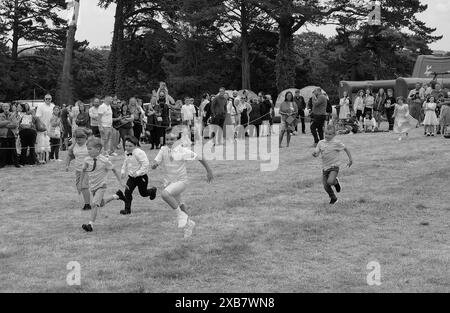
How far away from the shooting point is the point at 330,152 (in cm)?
1140

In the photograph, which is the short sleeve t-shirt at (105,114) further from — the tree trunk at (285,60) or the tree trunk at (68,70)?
the tree trunk at (285,60)

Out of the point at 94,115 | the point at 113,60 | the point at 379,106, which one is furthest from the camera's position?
the point at 113,60

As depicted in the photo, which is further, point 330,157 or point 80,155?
point 330,157

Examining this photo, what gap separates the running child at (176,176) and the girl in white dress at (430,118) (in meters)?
14.3

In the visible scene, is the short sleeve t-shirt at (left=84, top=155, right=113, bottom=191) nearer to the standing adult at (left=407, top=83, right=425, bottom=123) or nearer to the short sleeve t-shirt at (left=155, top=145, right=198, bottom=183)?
the short sleeve t-shirt at (left=155, top=145, right=198, bottom=183)

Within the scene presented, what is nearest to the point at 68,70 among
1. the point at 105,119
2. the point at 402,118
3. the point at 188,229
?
the point at 105,119

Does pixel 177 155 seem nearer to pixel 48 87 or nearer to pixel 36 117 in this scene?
pixel 36 117

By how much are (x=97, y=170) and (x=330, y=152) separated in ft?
13.1

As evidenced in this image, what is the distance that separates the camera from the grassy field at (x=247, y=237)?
6.97 metres

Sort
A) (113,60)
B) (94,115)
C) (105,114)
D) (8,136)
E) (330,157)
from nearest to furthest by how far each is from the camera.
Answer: (330,157) < (8,136) < (105,114) < (94,115) < (113,60)

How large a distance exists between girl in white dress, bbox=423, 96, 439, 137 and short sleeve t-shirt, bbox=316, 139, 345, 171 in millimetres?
11389

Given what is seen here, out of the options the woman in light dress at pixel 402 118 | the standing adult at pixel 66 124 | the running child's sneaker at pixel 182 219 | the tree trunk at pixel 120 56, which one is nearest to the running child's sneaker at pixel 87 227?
the running child's sneaker at pixel 182 219

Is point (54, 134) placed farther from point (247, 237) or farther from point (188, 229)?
point (247, 237)
